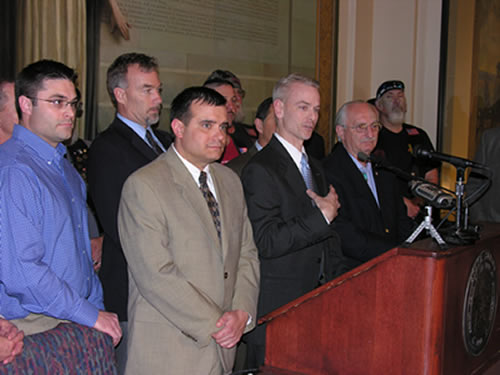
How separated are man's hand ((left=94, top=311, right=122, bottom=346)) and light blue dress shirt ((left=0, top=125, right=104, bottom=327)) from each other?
0.03 meters

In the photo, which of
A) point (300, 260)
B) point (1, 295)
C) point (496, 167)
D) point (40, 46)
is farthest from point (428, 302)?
point (40, 46)

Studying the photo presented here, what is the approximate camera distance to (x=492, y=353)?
7.74 feet

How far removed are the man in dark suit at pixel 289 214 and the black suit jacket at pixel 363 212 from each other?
0.45 ft

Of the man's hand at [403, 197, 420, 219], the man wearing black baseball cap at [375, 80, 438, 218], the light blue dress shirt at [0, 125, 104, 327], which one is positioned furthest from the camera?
the man wearing black baseball cap at [375, 80, 438, 218]

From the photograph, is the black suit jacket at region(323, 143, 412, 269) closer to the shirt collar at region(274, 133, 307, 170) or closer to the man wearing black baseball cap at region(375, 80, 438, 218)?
the shirt collar at region(274, 133, 307, 170)

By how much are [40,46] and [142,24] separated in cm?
85

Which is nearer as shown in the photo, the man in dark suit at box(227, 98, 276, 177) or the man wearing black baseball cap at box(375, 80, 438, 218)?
the man in dark suit at box(227, 98, 276, 177)

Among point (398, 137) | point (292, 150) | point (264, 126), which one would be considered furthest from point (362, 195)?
point (398, 137)

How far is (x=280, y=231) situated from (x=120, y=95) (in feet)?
3.51

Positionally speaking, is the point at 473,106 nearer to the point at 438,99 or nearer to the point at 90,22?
the point at 438,99

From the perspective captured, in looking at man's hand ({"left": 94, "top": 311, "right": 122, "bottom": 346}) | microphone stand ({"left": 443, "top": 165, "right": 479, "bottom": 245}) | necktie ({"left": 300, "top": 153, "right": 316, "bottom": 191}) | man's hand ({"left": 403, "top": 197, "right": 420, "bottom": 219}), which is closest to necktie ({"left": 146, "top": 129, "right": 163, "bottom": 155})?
necktie ({"left": 300, "top": 153, "right": 316, "bottom": 191})

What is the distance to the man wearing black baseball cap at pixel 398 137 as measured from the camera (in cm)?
474

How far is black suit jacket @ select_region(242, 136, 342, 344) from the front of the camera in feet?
7.77

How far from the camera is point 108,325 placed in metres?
1.98
